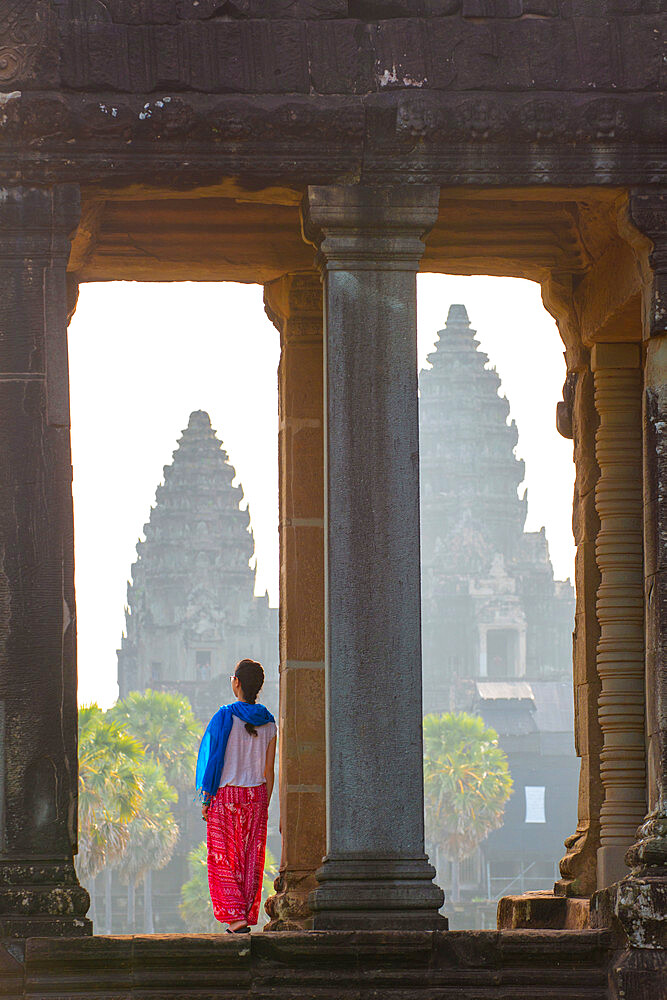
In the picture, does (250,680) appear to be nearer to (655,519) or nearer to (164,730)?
(655,519)

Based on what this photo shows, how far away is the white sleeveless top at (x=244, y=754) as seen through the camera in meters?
9.50

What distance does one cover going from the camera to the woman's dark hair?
9469 millimetres

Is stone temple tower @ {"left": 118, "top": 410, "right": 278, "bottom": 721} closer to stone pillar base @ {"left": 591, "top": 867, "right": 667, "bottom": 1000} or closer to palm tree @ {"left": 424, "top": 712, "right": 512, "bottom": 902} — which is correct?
palm tree @ {"left": 424, "top": 712, "right": 512, "bottom": 902}

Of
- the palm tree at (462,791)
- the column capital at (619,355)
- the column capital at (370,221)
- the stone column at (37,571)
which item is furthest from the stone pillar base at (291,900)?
the palm tree at (462,791)

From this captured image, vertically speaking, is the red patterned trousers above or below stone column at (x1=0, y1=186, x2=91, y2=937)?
below

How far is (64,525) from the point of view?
8414 millimetres

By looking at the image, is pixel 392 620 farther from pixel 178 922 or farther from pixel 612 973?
pixel 178 922

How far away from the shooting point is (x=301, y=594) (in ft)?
34.8

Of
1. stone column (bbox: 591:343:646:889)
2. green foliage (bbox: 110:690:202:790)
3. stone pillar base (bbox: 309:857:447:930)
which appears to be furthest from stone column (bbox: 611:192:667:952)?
green foliage (bbox: 110:690:202:790)

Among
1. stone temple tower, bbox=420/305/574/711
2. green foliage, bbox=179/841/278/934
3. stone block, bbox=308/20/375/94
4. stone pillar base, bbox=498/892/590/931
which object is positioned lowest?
green foliage, bbox=179/841/278/934

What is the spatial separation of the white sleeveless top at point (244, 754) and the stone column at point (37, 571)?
132 centimetres

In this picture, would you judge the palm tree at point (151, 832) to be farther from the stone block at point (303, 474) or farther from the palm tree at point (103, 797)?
the stone block at point (303, 474)

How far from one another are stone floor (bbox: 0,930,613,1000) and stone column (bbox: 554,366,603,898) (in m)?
2.47

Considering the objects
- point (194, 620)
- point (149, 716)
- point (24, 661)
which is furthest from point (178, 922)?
point (24, 661)
